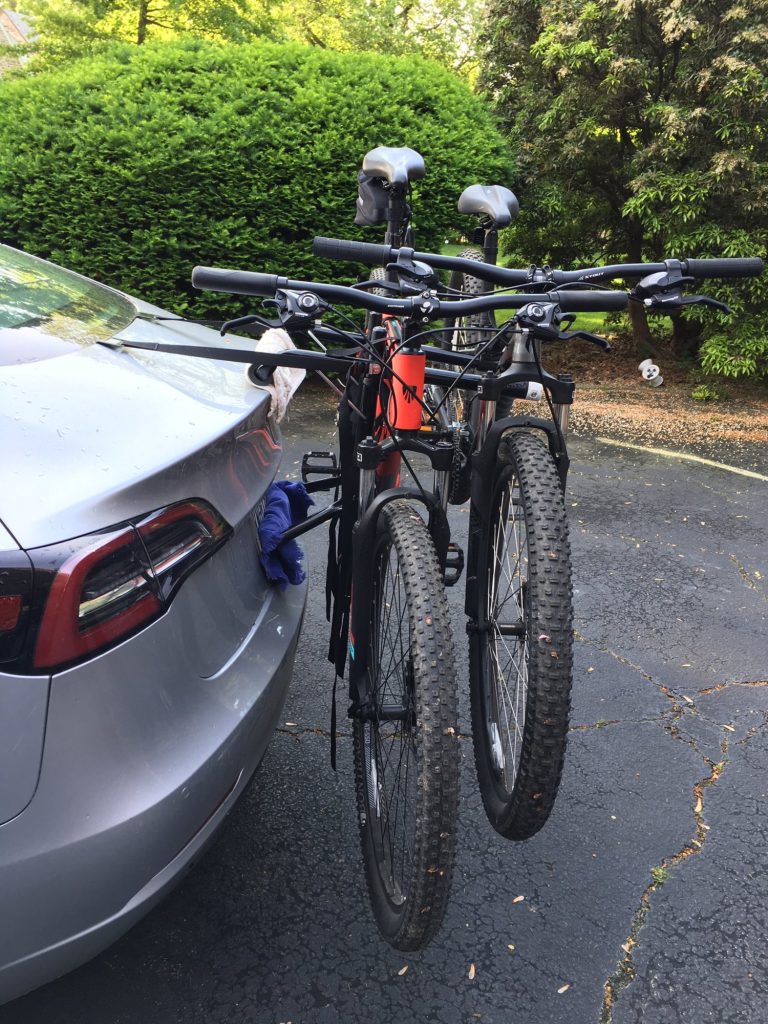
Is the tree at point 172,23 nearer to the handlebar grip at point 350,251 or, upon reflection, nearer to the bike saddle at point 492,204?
the bike saddle at point 492,204

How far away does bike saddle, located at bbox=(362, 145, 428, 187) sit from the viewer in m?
2.81

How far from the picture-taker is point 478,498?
→ 85.7 inches

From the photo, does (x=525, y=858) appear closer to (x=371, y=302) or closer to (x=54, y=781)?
(x=54, y=781)

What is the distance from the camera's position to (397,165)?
111 inches

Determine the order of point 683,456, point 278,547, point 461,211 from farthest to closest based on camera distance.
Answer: point 683,456
point 461,211
point 278,547

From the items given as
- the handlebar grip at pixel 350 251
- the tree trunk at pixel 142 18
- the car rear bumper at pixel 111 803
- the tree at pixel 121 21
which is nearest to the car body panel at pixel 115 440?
the car rear bumper at pixel 111 803

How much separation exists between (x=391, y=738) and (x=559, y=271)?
120cm

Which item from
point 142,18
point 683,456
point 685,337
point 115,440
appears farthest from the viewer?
point 142,18

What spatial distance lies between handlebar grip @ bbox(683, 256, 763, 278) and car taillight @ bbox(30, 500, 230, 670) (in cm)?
130

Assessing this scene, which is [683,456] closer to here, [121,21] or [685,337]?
[685,337]

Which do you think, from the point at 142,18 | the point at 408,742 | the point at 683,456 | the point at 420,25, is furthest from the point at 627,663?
the point at 420,25

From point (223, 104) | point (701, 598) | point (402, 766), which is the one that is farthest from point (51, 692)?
point (223, 104)

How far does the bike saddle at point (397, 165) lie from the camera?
110 inches

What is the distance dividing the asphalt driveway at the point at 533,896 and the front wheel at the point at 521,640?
1.05 ft
